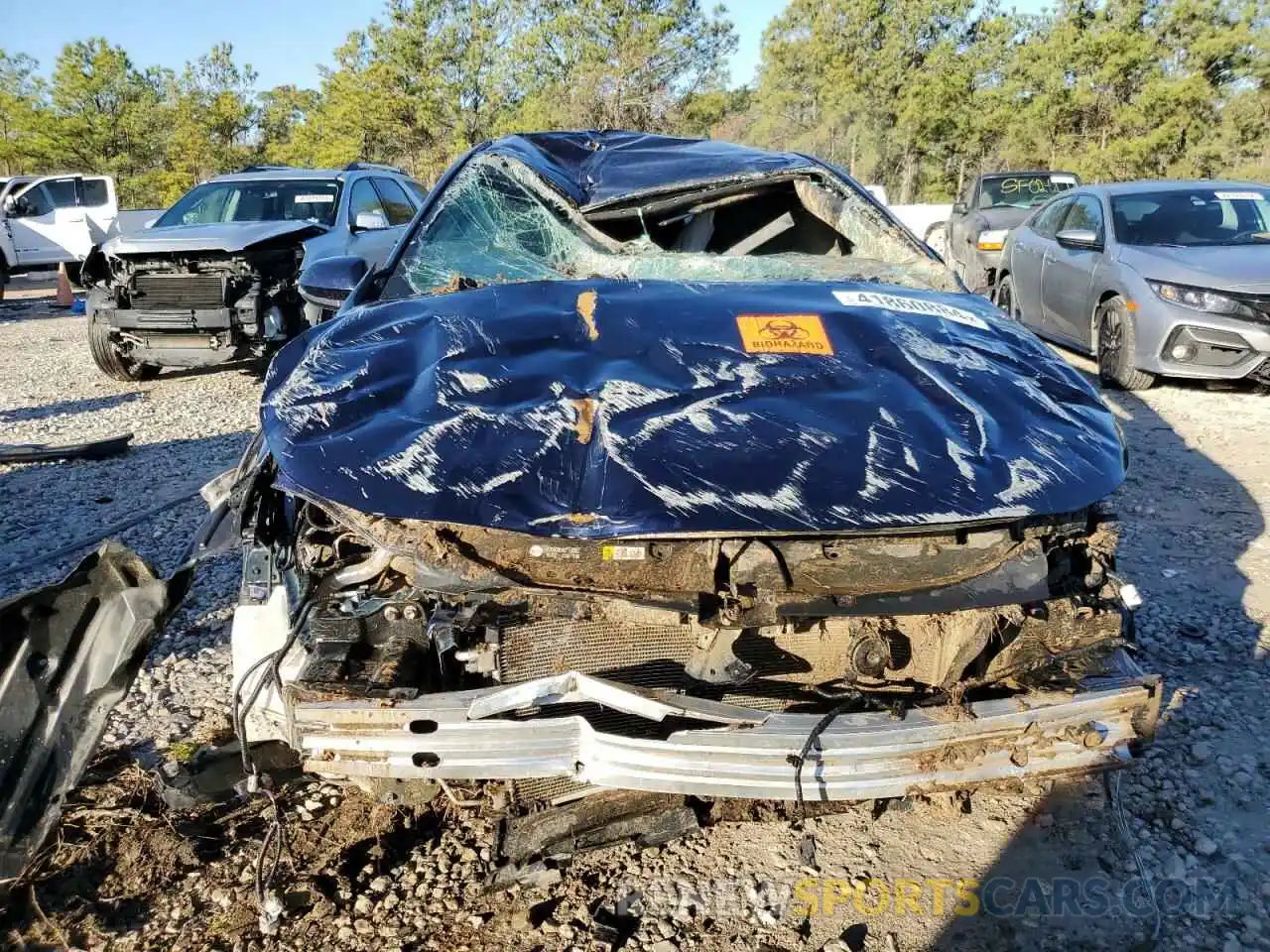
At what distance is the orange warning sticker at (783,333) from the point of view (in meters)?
2.56

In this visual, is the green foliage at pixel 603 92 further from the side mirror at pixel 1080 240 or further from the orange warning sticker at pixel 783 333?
the orange warning sticker at pixel 783 333

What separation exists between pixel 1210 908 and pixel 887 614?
1.13 m

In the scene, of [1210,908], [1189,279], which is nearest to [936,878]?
[1210,908]

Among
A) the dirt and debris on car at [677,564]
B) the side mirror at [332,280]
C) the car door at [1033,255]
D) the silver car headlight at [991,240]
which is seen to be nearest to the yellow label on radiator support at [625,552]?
the dirt and debris on car at [677,564]

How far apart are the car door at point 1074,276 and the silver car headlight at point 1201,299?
736 millimetres

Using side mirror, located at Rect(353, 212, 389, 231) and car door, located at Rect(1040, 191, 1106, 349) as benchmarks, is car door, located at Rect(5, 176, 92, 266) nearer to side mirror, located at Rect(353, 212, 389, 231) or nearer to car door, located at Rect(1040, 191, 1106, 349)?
side mirror, located at Rect(353, 212, 389, 231)

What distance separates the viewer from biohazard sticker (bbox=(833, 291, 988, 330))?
292 centimetres

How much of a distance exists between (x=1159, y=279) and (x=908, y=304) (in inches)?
189

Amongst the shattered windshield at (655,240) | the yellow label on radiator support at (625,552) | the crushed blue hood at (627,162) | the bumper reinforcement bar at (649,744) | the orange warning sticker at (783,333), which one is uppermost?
the crushed blue hood at (627,162)

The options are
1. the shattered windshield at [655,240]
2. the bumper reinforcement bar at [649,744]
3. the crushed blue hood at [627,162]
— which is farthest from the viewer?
the crushed blue hood at [627,162]

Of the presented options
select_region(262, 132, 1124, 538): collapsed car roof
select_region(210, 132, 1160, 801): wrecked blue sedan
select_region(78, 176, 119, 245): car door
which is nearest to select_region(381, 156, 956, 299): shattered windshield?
select_region(262, 132, 1124, 538): collapsed car roof

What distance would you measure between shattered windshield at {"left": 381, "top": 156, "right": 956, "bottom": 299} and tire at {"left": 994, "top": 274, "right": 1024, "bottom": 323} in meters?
5.97

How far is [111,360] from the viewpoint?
795 centimetres

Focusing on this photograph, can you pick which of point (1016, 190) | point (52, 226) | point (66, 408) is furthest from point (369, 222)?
point (52, 226)
